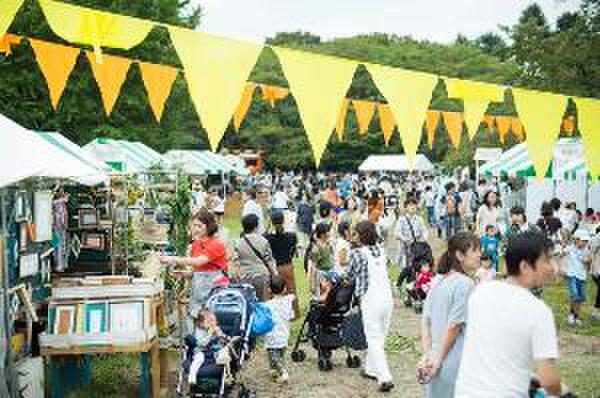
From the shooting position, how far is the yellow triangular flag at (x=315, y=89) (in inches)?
228

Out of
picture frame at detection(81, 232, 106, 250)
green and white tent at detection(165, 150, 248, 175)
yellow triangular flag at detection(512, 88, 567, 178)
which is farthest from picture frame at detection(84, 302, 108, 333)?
green and white tent at detection(165, 150, 248, 175)

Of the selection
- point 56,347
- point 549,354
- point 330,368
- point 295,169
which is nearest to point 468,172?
point 295,169

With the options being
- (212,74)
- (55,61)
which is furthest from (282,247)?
(212,74)

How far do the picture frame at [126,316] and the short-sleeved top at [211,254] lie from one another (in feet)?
2.44

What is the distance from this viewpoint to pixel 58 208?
24.5 feet

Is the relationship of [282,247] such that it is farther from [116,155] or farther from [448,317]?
[116,155]

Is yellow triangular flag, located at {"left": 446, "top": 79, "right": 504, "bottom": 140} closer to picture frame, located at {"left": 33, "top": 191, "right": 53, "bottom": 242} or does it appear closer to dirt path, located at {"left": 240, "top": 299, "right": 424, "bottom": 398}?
dirt path, located at {"left": 240, "top": 299, "right": 424, "bottom": 398}

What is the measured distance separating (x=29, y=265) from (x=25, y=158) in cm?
145

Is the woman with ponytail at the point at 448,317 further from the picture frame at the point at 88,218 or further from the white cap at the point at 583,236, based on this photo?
the white cap at the point at 583,236

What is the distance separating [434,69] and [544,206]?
41.7m

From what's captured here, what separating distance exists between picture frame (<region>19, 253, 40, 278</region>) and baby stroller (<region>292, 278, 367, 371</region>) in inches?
107

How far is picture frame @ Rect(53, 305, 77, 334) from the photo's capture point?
5715 mm

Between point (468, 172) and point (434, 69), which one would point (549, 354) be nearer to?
point (468, 172)

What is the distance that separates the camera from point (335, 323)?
285 inches
